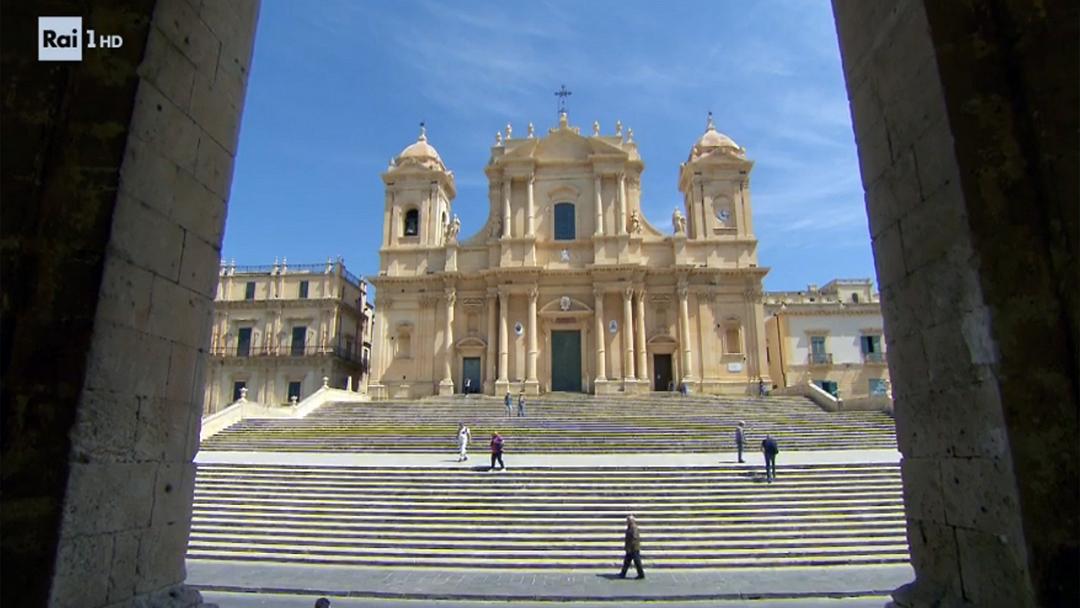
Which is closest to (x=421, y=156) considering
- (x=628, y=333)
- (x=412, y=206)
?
(x=412, y=206)

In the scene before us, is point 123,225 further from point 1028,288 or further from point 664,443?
point 664,443

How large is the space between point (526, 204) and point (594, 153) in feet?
17.1

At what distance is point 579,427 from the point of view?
24016 millimetres

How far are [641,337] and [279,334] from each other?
999 inches

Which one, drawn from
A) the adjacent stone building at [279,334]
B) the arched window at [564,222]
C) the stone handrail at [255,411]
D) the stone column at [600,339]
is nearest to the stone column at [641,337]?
the stone column at [600,339]

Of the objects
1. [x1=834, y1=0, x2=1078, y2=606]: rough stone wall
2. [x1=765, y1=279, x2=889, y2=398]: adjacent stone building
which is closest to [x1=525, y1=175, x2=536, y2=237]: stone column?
[x1=765, y1=279, x2=889, y2=398]: adjacent stone building

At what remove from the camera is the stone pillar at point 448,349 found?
35.2 metres

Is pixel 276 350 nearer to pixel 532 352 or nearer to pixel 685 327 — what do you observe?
pixel 532 352

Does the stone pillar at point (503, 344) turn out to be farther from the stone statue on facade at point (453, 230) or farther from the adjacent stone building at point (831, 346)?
the adjacent stone building at point (831, 346)

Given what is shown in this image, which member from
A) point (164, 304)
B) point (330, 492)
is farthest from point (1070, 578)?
point (330, 492)

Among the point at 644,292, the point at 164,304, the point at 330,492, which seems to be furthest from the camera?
the point at 644,292

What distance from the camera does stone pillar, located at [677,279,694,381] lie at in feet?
115

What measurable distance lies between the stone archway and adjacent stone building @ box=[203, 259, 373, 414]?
41.2 metres

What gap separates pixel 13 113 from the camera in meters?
3.24
